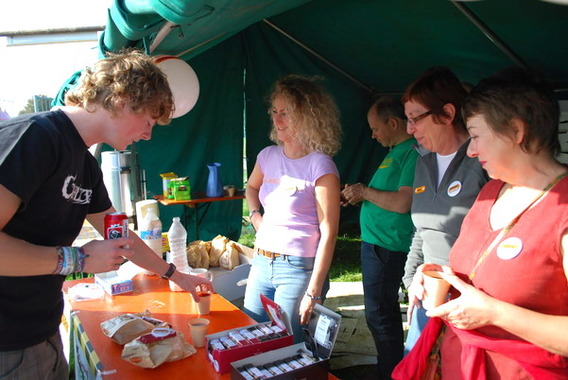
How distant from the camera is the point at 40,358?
1424 millimetres

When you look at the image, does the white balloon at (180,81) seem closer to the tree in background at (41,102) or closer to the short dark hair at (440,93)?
the short dark hair at (440,93)

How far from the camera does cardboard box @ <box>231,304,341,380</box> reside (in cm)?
130

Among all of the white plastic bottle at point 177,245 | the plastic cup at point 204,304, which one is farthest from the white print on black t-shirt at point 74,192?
the white plastic bottle at point 177,245

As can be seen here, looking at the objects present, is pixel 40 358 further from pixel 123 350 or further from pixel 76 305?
pixel 76 305

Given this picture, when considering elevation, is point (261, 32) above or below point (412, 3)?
above

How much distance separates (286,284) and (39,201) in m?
1.11

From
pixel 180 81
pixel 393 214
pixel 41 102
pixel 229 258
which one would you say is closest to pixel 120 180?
pixel 180 81

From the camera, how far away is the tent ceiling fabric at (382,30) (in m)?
2.35

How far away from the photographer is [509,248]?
1174 millimetres

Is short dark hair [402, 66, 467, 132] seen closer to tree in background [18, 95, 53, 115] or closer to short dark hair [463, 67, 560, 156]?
short dark hair [463, 67, 560, 156]

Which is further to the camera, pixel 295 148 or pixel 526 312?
pixel 295 148

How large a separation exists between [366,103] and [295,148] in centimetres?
437

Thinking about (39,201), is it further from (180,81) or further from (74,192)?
(180,81)

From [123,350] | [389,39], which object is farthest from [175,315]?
[389,39]
